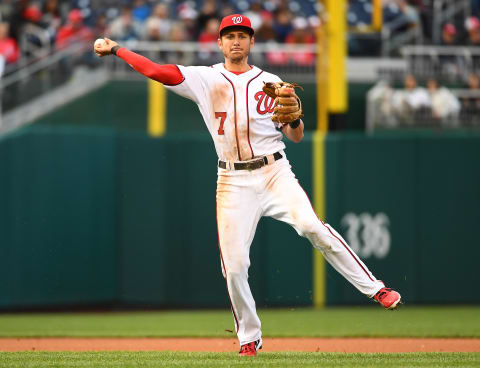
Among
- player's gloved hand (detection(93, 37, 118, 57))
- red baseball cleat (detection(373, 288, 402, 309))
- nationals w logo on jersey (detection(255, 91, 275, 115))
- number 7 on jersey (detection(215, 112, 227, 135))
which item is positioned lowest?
red baseball cleat (detection(373, 288, 402, 309))

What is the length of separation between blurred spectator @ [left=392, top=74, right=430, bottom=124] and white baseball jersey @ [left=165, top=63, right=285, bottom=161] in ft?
22.5

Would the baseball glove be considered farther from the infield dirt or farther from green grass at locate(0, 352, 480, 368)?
the infield dirt

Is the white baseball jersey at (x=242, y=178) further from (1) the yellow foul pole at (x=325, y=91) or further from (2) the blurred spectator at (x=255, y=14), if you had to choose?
(2) the blurred spectator at (x=255, y=14)

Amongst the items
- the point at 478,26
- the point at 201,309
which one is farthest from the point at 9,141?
the point at 478,26

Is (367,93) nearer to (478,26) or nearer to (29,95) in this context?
(478,26)

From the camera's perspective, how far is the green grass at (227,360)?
5.92m

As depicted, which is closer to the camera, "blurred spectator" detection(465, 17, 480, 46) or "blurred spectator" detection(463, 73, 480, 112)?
"blurred spectator" detection(463, 73, 480, 112)

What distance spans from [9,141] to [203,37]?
178 inches

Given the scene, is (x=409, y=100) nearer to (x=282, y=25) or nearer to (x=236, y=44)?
(x=282, y=25)

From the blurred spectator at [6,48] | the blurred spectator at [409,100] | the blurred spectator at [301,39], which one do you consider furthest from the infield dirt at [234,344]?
the blurred spectator at [301,39]

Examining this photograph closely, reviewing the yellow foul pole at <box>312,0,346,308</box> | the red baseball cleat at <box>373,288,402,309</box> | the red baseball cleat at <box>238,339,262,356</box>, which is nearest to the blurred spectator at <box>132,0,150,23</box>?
the yellow foul pole at <box>312,0,346,308</box>

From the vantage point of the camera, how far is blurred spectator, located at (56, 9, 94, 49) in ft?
45.4

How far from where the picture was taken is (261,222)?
11.8 meters

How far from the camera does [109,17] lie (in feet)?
49.9
